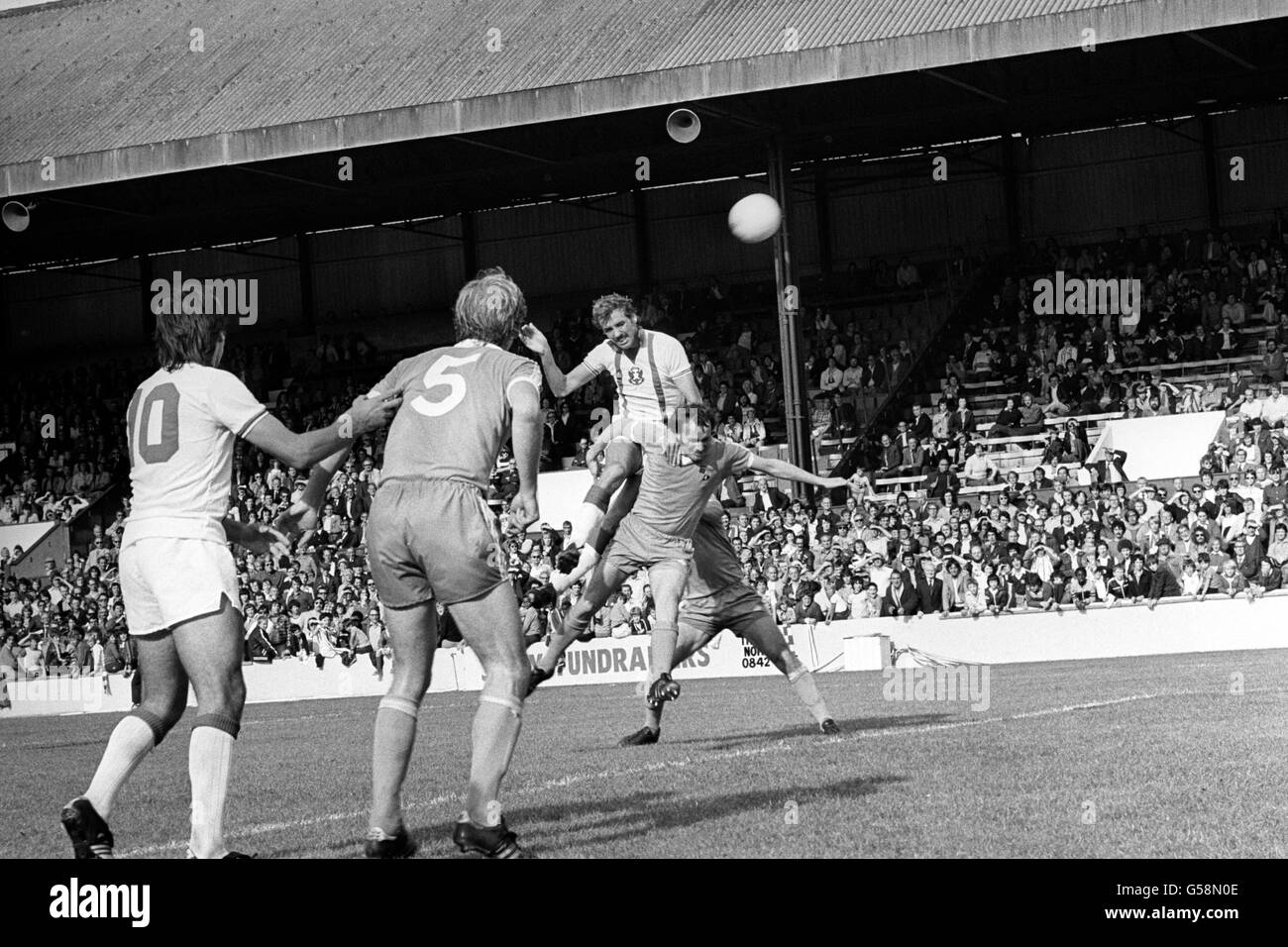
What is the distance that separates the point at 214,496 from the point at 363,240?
4060cm

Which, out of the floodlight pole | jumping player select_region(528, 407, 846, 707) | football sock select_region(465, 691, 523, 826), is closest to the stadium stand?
the floodlight pole

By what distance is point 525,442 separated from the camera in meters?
6.75

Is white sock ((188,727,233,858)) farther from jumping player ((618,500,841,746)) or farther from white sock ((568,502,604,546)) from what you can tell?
white sock ((568,502,604,546))

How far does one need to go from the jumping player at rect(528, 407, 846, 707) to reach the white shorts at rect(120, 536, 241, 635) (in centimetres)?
462

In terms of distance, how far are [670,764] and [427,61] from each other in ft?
79.5

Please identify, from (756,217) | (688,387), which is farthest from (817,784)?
(756,217)

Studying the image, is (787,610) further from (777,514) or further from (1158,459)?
(1158,459)

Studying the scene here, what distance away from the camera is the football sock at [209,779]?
637 centimetres

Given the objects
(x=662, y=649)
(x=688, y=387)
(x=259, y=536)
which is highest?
(x=688, y=387)

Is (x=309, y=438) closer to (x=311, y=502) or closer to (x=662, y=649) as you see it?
(x=311, y=502)

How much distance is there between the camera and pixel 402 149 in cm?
3534

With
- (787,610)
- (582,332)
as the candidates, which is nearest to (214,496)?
(787,610)

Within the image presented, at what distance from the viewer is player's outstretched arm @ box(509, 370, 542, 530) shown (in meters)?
6.76

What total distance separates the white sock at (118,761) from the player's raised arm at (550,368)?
222cm
